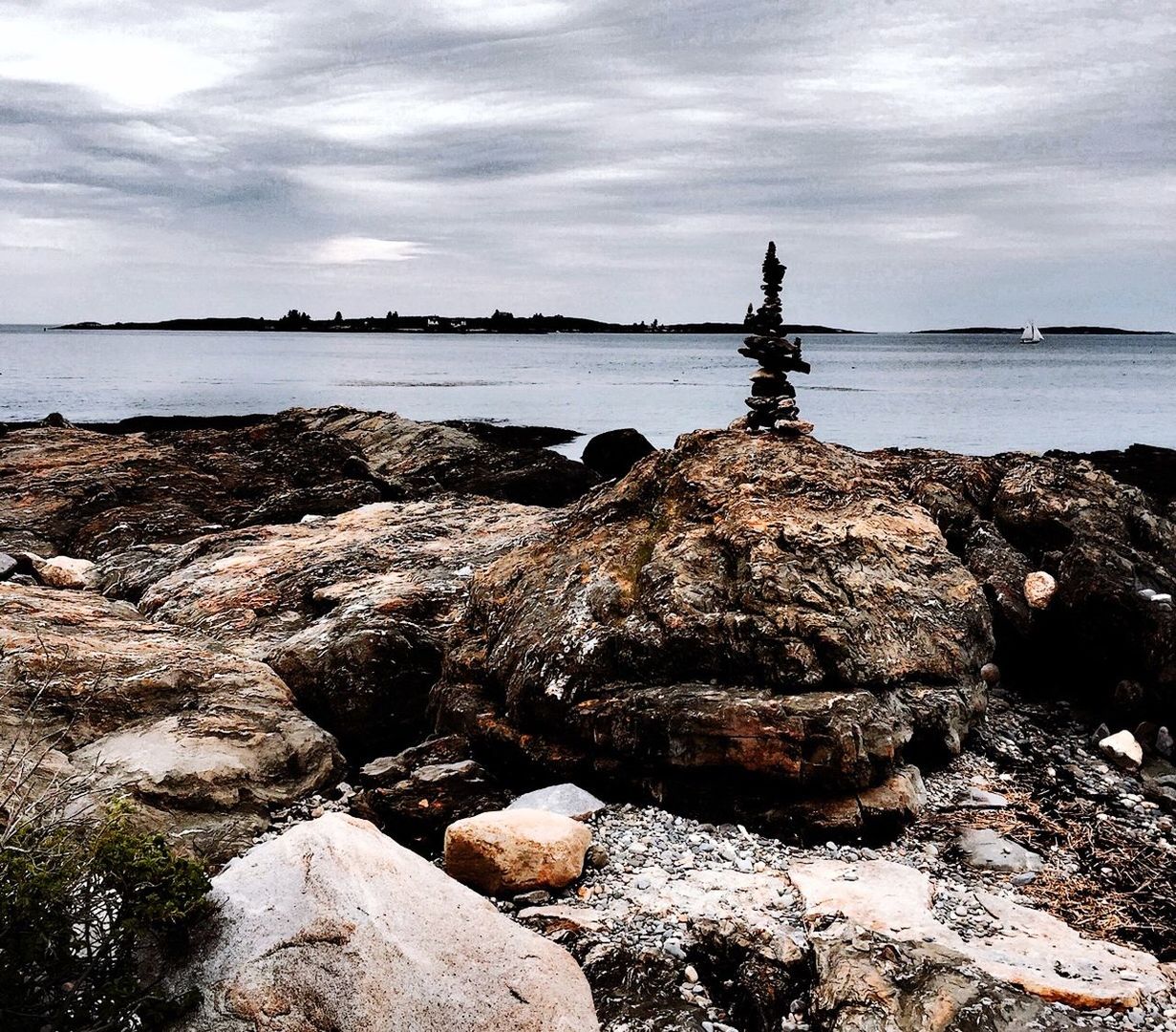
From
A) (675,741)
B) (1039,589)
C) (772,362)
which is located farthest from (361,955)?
(1039,589)

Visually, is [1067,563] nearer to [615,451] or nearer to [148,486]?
[148,486]

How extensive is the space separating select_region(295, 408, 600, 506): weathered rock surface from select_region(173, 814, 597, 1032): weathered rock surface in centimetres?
1794

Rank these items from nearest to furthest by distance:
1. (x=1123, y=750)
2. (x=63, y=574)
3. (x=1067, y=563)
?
(x=1123, y=750) < (x=1067, y=563) < (x=63, y=574)

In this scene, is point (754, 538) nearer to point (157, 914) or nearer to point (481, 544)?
point (481, 544)

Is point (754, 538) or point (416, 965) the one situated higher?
point (754, 538)

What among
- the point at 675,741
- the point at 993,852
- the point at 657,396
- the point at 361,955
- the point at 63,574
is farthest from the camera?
the point at 657,396

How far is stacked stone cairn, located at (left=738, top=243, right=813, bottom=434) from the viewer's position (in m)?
12.0

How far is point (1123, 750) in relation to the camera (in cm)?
976

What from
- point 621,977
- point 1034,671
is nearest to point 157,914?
point 621,977

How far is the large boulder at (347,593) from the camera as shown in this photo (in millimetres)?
10211

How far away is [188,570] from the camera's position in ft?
43.0

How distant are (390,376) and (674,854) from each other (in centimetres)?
11263

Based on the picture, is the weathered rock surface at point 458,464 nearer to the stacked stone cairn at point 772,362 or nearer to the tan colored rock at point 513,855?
the stacked stone cairn at point 772,362

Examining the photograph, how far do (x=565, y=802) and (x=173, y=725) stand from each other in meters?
3.51
